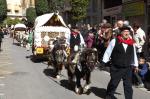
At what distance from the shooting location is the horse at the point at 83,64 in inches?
488

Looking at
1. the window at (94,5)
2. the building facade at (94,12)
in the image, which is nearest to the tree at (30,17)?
the building facade at (94,12)

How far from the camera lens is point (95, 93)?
44.0 ft

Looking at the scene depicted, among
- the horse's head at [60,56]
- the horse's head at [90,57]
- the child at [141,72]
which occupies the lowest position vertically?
the child at [141,72]

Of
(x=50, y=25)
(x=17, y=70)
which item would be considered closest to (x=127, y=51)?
(x=17, y=70)

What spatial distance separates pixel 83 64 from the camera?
12.8 m

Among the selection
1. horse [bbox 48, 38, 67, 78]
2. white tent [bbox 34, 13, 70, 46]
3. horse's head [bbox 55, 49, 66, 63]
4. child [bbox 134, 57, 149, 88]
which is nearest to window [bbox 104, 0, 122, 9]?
white tent [bbox 34, 13, 70, 46]

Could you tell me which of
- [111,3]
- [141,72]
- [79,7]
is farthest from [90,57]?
[79,7]

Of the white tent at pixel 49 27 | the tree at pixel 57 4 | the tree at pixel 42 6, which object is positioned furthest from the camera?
the tree at pixel 42 6

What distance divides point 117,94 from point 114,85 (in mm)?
1573

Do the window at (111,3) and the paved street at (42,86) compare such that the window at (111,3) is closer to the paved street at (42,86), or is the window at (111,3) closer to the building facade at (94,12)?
the building facade at (94,12)

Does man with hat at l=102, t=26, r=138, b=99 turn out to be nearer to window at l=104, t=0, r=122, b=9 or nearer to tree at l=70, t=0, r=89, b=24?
window at l=104, t=0, r=122, b=9

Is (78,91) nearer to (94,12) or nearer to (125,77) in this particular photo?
(125,77)

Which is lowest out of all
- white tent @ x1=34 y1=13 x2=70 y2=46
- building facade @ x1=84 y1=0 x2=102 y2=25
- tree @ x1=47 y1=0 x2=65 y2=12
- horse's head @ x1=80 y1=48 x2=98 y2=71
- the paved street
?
the paved street

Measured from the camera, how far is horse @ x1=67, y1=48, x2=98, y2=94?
12.4m
